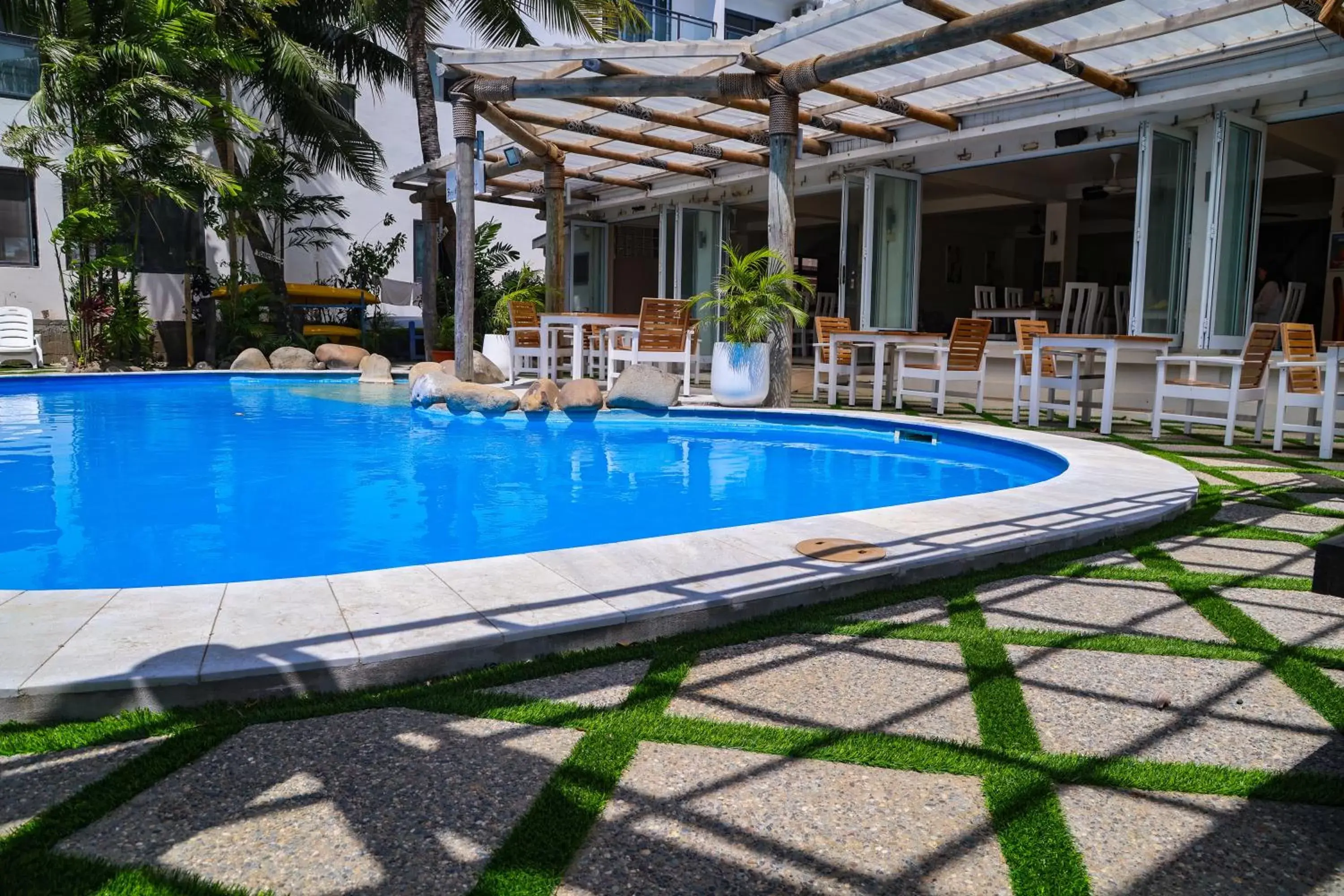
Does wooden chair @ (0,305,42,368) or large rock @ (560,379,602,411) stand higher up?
wooden chair @ (0,305,42,368)

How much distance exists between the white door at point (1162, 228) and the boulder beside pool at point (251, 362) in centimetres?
1040

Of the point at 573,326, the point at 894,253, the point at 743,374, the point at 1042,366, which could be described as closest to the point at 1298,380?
the point at 1042,366

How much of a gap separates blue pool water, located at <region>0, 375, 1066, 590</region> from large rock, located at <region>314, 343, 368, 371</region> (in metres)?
4.37

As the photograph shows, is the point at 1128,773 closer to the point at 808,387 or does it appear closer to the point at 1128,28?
the point at 1128,28

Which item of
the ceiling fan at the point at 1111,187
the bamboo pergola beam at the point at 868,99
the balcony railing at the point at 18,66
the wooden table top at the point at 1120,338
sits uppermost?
the balcony railing at the point at 18,66

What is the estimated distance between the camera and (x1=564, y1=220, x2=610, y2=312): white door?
17500mm

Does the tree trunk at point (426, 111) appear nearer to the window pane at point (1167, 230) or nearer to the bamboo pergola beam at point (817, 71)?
the bamboo pergola beam at point (817, 71)

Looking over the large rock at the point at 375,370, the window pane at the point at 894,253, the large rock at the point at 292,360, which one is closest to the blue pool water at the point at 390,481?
the large rock at the point at 375,370

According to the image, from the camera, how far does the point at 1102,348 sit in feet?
24.5

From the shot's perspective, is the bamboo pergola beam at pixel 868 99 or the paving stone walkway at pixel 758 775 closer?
the paving stone walkway at pixel 758 775

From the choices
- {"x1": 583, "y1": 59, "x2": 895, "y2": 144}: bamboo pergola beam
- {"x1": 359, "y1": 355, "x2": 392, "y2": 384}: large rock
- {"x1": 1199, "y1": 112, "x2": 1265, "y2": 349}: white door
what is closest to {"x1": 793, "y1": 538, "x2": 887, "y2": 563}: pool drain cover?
{"x1": 583, "y1": 59, "x2": 895, "y2": 144}: bamboo pergola beam

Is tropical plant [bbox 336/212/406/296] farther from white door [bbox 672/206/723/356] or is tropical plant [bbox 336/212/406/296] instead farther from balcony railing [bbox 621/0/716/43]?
balcony railing [bbox 621/0/716/43]

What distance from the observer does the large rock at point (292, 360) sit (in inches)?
531

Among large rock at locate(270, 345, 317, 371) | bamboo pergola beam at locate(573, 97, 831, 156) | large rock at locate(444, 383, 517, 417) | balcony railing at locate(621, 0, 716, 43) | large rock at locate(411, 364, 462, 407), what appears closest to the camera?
large rock at locate(444, 383, 517, 417)
